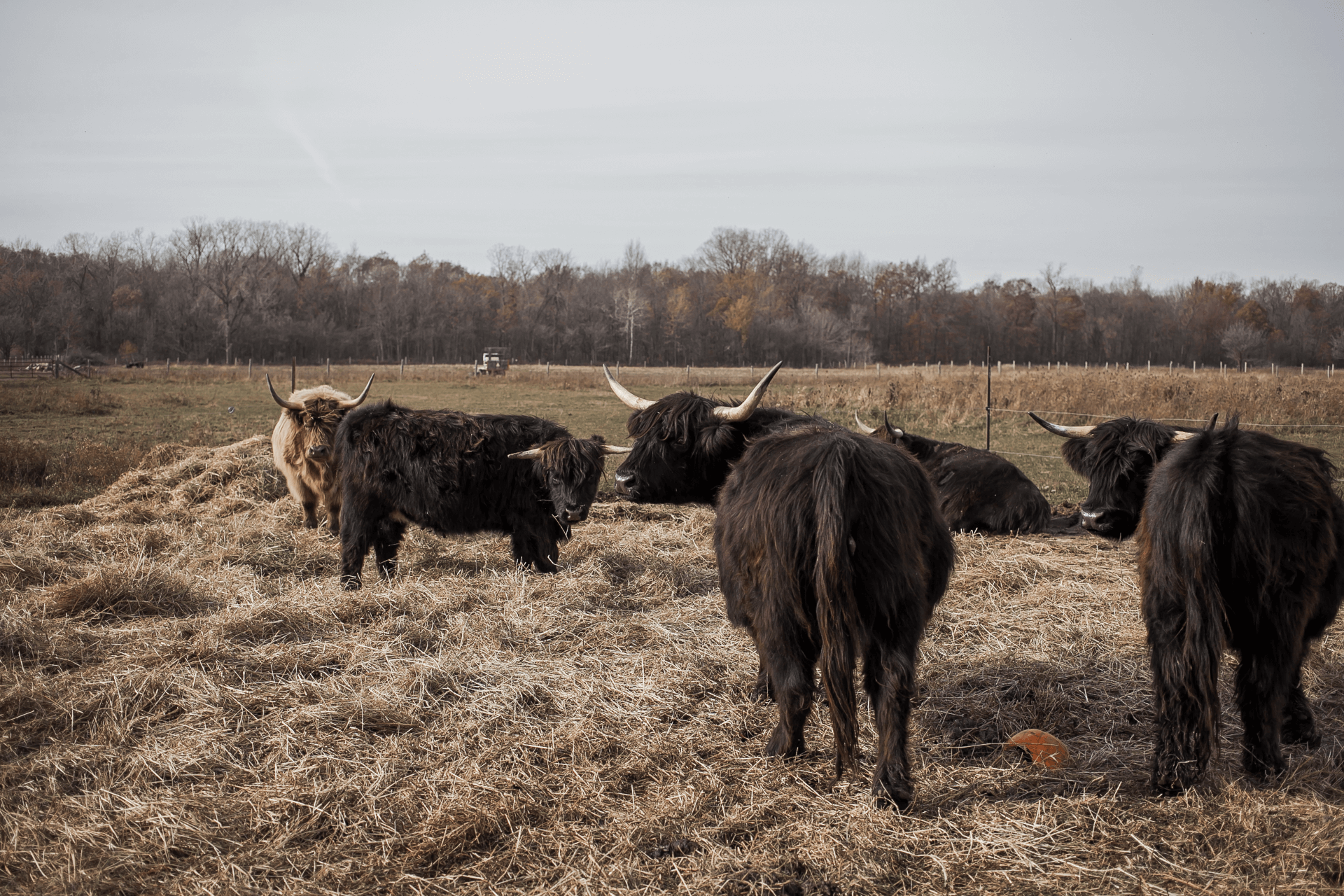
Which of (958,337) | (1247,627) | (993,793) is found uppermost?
(958,337)

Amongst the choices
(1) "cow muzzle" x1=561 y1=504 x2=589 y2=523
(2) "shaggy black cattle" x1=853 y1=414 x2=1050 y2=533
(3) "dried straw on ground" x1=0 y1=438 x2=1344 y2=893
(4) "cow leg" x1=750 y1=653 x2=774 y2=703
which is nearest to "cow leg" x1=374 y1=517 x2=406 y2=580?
(3) "dried straw on ground" x1=0 y1=438 x2=1344 y2=893

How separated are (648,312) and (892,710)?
7644 centimetres

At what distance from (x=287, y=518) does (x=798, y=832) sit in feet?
23.1

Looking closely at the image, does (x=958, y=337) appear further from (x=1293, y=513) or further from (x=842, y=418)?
(x=1293, y=513)

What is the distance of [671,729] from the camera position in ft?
12.2

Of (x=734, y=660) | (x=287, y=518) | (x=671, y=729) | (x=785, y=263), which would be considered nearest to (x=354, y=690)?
(x=671, y=729)

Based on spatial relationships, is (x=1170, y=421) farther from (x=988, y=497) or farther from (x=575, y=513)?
(x=575, y=513)

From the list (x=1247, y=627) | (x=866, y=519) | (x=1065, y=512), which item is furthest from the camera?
(x=1065, y=512)

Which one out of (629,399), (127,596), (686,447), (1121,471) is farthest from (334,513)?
(1121,471)

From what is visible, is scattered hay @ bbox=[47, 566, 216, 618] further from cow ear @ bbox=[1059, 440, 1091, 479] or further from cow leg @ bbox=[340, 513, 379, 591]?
cow ear @ bbox=[1059, 440, 1091, 479]

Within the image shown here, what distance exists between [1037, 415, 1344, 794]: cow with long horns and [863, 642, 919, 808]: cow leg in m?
1.01

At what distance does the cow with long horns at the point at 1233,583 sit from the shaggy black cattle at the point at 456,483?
416cm

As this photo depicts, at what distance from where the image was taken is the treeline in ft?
219

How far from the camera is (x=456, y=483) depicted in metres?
6.45
